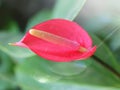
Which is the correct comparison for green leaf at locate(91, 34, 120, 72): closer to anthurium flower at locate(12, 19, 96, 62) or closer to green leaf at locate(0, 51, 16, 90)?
anthurium flower at locate(12, 19, 96, 62)

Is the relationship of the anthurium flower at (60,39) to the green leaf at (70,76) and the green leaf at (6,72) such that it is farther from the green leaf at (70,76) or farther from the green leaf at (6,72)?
the green leaf at (6,72)

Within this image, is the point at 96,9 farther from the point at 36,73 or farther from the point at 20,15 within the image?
the point at 20,15

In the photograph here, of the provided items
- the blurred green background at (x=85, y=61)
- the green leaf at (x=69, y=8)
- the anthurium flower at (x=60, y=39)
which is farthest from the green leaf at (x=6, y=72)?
the anthurium flower at (x=60, y=39)

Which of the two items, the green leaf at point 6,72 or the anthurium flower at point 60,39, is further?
the green leaf at point 6,72

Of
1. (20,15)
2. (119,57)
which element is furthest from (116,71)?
(20,15)

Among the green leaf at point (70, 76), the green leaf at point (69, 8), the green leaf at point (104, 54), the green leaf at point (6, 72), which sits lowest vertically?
the green leaf at point (6, 72)
